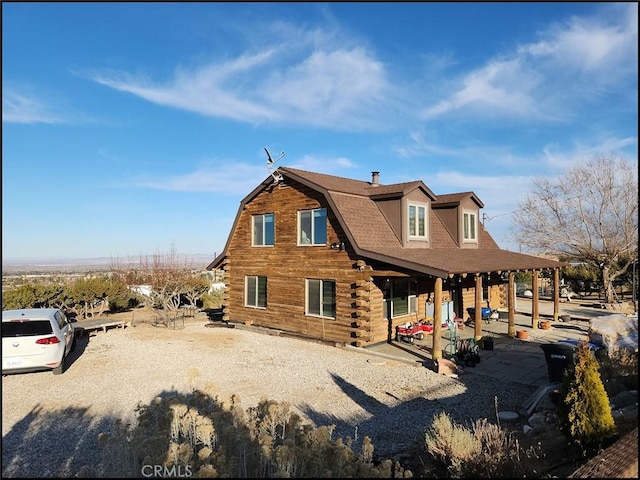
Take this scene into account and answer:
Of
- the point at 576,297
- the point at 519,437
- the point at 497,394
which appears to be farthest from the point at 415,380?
the point at 576,297

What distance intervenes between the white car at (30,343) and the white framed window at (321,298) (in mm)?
8032

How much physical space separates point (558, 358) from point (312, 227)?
359 inches

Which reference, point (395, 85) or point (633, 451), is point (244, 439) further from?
point (395, 85)

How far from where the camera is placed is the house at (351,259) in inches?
534

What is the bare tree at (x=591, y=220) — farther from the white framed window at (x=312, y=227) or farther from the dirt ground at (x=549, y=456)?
the white framed window at (x=312, y=227)

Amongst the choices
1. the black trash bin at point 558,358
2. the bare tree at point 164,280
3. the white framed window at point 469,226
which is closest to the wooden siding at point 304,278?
the white framed window at point 469,226

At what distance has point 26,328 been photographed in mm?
9633

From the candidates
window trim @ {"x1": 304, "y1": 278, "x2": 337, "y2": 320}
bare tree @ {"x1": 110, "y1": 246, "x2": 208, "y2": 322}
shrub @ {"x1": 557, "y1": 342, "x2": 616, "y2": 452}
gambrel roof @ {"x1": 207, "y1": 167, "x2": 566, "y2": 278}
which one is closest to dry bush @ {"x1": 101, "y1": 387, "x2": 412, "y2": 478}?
shrub @ {"x1": 557, "y1": 342, "x2": 616, "y2": 452}

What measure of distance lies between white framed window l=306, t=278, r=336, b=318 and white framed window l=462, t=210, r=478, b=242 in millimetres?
7084

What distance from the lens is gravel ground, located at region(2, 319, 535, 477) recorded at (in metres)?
6.57

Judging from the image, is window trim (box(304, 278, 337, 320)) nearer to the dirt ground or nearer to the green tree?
the dirt ground

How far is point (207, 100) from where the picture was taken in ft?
47.4

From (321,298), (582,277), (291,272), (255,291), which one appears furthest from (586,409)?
(582,277)

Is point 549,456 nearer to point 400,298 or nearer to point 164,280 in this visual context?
point 400,298
